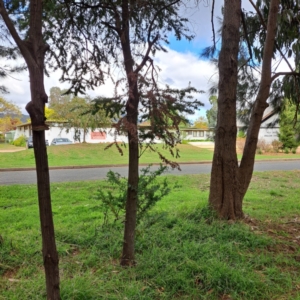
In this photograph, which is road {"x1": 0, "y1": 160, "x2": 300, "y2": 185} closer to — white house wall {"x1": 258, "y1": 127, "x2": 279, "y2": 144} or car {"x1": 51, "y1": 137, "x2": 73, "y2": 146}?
car {"x1": 51, "y1": 137, "x2": 73, "y2": 146}

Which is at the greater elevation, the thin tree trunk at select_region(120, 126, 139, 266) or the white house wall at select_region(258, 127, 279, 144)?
the white house wall at select_region(258, 127, 279, 144)

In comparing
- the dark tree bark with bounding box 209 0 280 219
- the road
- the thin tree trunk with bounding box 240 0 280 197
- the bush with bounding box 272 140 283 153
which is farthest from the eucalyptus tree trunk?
the bush with bounding box 272 140 283 153

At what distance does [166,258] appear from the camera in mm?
2570

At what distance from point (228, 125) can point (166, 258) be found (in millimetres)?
2143

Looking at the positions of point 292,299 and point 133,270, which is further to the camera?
point 133,270

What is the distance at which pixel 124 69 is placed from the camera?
7.80 feet

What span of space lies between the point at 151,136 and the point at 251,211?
342 cm

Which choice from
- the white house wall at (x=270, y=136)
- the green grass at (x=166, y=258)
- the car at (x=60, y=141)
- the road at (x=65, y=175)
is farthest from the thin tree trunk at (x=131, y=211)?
the white house wall at (x=270, y=136)

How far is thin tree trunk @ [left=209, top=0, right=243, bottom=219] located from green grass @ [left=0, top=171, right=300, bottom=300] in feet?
0.91

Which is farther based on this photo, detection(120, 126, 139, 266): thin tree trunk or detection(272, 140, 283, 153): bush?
detection(272, 140, 283, 153): bush

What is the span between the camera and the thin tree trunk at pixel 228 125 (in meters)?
3.82

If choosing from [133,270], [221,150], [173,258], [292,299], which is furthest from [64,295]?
[221,150]

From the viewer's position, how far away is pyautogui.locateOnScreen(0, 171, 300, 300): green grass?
212 centimetres

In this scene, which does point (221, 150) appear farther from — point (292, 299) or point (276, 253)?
point (292, 299)
